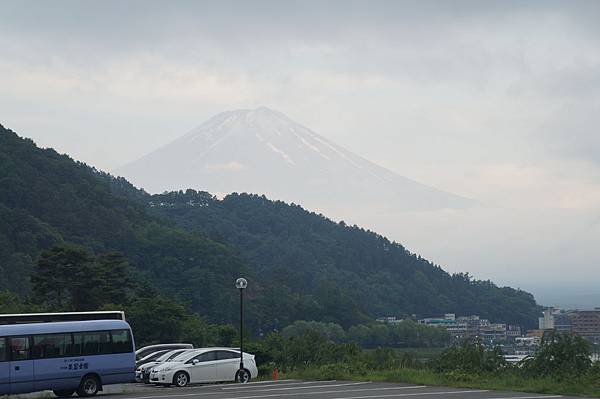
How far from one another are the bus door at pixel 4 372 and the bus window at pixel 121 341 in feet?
8.07

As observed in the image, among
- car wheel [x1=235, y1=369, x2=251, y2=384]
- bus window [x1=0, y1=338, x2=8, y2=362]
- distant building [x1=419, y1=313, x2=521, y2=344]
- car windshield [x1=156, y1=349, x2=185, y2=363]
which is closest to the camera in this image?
bus window [x1=0, y1=338, x2=8, y2=362]

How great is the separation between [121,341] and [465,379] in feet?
25.7

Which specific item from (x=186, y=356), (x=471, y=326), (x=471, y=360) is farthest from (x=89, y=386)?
(x=471, y=326)

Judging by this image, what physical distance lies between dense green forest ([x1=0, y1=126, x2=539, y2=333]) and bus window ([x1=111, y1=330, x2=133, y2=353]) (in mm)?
31204

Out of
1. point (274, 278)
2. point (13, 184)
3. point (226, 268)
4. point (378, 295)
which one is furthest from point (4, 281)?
point (378, 295)

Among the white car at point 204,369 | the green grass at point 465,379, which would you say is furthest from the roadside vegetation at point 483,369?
the white car at point 204,369

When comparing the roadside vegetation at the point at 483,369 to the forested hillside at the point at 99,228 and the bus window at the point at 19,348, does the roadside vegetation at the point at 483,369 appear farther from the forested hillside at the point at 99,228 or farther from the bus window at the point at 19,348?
the forested hillside at the point at 99,228

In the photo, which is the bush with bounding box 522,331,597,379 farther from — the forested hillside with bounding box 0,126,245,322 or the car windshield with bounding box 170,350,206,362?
the forested hillside with bounding box 0,126,245,322

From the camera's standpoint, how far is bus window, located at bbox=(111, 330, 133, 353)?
72.5 feet

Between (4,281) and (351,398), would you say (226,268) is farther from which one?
(351,398)

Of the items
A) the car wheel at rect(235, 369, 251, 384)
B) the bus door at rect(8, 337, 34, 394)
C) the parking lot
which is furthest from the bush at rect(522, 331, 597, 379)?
the bus door at rect(8, 337, 34, 394)

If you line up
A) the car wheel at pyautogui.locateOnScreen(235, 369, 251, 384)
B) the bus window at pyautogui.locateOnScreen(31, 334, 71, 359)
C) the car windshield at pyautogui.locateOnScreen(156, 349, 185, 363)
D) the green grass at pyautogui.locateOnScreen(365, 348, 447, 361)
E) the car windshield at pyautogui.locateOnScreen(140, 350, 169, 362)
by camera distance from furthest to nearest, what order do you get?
1. the green grass at pyautogui.locateOnScreen(365, 348, 447, 361)
2. the car windshield at pyautogui.locateOnScreen(140, 350, 169, 362)
3. the car windshield at pyautogui.locateOnScreen(156, 349, 185, 363)
4. the car wheel at pyautogui.locateOnScreen(235, 369, 251, 384)
5. the bus window at pyautogui.locateOnScreen(31, 334, 71, 359)

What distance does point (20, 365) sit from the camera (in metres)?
20.8

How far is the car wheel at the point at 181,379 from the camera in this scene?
2366cm
